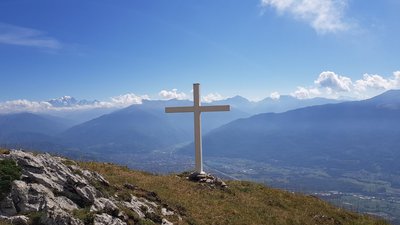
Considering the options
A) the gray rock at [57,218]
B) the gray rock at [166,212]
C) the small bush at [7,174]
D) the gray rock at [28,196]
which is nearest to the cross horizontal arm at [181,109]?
the gray rock at [166,212]

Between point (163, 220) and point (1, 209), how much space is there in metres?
5.80

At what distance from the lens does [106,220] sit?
45.8ft

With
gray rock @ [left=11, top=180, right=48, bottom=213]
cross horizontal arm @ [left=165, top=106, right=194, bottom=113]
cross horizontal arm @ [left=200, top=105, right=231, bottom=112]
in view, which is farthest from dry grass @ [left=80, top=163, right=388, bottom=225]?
cross horizontal arm @ [left=200, top=105, right=231, bottom=112]

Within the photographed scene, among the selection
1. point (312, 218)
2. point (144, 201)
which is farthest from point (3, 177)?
point (312, 218)

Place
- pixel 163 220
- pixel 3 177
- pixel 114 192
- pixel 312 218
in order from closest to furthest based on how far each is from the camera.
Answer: pixel 3 177 < pixel 163 220 < pixel 114 192 < pixel 312 218

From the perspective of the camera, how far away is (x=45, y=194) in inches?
548

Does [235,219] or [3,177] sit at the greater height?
[3,177]

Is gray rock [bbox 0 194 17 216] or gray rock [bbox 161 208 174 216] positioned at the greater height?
gray rock [bbox 0 194 17 216]

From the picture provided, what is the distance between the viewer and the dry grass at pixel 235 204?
18.6 metres

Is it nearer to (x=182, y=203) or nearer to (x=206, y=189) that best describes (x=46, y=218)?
(x=182, y=203)

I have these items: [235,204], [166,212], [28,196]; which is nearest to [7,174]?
[28,196]

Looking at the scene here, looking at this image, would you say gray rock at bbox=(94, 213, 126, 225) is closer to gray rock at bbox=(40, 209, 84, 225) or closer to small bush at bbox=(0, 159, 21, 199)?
gray rock at bbox=(40, 209, 84, 225)

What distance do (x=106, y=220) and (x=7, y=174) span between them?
146 inches

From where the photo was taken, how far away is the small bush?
13.5 m
